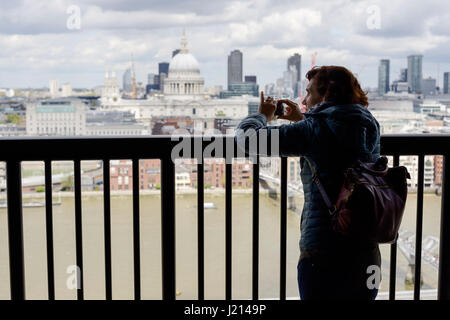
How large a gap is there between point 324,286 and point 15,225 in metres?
1.05

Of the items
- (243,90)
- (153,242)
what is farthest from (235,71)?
(153,242)

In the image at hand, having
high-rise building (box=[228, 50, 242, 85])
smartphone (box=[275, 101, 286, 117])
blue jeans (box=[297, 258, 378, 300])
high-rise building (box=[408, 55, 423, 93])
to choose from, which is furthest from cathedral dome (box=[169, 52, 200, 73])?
blue jeans (box=[297, 258, 378, 300])

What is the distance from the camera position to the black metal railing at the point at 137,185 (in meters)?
1.58

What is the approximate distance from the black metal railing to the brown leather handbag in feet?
1.48

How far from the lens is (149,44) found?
19000 mm

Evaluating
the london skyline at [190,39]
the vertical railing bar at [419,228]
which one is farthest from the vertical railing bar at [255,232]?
the london skyline at [190,39]

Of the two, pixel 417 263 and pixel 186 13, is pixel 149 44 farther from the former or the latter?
pixel 417 263

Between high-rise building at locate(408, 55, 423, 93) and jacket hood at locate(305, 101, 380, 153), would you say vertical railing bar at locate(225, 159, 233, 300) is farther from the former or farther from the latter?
high-rise building at locate(408, 55, 423, 93)

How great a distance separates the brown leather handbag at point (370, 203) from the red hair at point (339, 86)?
17cm

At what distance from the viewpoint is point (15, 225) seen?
1629 millimetres

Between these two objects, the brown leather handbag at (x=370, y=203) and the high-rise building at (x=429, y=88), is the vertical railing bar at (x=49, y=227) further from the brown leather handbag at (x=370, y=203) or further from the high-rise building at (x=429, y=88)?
the high-rise building at (x=429, y=88)

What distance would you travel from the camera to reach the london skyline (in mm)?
13258
